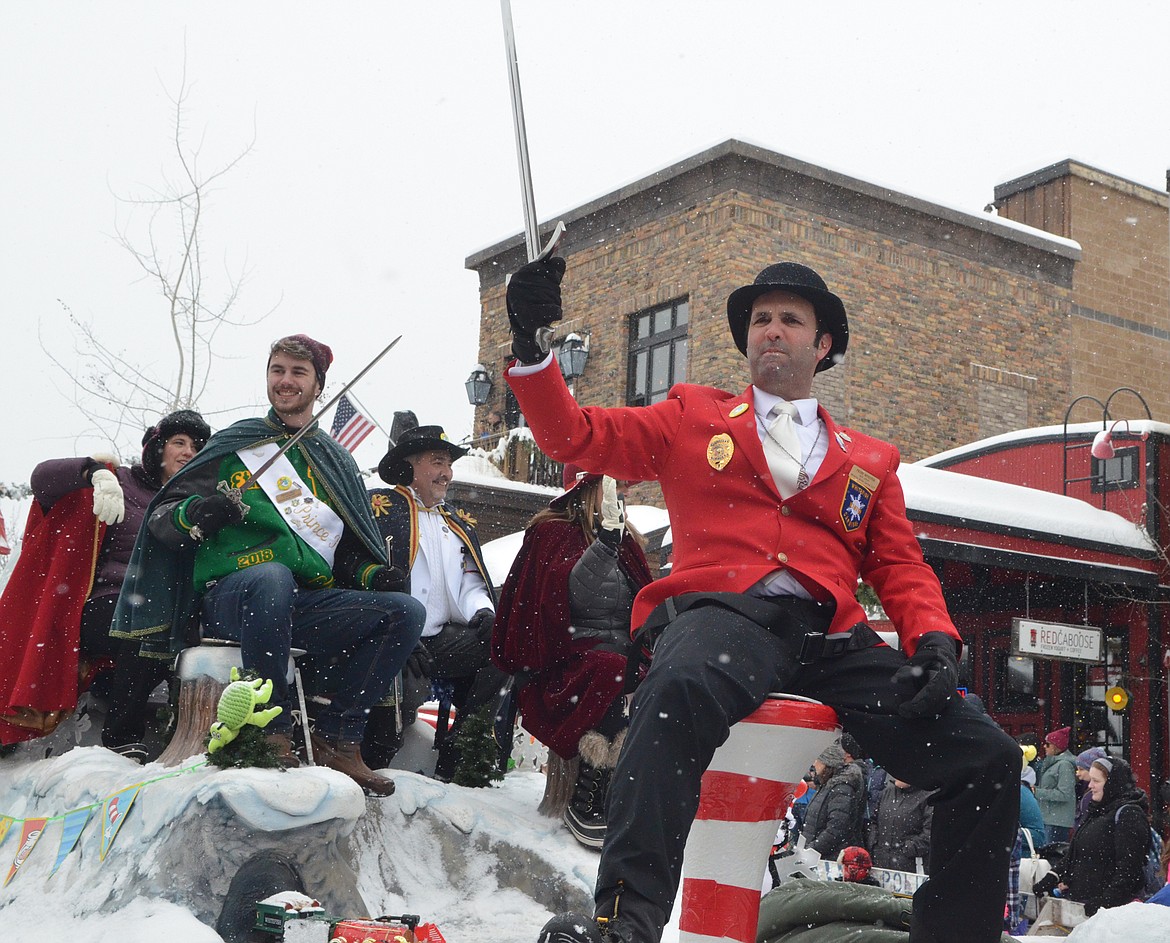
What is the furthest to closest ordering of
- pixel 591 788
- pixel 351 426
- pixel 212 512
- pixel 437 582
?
1. pixel 351 426
2. pixel 437 582
3. pixel 591 788
4. pixel 212 512

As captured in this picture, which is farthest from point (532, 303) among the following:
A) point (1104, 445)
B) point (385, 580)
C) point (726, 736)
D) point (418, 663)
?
point (1104, 445)

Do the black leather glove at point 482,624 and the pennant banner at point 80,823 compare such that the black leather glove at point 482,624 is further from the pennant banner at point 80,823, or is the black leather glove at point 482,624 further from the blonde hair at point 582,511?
the pennant banner at point 80,823

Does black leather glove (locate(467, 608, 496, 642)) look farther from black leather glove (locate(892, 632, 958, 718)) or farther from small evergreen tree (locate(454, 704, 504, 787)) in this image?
black leather glove (locate(892, 632, 958, 718))

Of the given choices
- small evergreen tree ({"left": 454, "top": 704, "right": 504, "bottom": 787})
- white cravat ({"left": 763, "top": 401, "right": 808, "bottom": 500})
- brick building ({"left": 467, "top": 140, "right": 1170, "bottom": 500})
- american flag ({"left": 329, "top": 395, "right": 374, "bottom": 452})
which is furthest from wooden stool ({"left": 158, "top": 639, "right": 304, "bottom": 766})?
brick building ({"left": 467, "top": 140, "right": 1170, "bottom": 500})

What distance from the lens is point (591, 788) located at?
5.55 meters

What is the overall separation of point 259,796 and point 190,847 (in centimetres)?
27

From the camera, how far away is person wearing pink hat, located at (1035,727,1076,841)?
436 inches

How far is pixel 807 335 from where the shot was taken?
11.4ft

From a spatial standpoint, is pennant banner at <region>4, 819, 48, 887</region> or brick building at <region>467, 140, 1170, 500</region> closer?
pennant banner at <region>4, 819, 48, 887</region>

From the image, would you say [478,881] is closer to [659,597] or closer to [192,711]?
[192,711]

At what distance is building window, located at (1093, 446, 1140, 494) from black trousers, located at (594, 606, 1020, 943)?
14552 millimetres

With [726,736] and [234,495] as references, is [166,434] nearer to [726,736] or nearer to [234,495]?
[234,495]

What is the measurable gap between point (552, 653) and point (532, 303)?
2.86m

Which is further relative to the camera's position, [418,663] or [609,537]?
[418,663]
